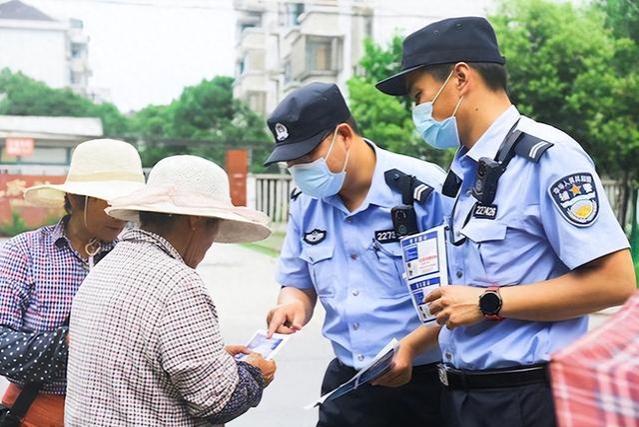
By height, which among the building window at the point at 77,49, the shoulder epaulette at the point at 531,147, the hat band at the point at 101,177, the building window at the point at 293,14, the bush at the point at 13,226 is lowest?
the bush at the point at 13,226

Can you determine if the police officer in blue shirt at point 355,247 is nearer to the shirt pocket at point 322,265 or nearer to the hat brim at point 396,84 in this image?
the shirt pocket at point 322,265

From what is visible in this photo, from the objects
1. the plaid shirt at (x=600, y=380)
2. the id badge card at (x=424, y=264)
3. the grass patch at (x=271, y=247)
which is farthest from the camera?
the grass patch at (x=271, y=247)

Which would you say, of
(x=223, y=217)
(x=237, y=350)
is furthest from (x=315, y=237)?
(x=223, y=217)

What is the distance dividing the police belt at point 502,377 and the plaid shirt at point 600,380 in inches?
33.3

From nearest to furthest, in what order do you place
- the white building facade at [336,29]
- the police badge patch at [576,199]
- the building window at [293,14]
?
the police badge patch at [576,199] < the white building facade at [336,29] < the building window at [293,14]

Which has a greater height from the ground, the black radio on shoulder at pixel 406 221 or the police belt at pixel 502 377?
the black radio on shoulder at pixel 406 221

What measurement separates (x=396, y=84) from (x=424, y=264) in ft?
1.60

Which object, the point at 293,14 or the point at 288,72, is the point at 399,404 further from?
the point at 293,14

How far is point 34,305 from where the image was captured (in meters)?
2.17

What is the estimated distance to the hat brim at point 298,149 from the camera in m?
2.35

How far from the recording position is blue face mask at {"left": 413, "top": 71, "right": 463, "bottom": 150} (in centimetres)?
202

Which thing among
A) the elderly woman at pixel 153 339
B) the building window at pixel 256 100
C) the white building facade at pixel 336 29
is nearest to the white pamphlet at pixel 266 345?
the elderly woman at pixel 153 339

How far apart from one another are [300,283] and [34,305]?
80cm

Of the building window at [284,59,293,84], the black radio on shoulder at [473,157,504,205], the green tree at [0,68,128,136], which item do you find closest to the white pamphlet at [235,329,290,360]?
the black radio on shoulder at [473,157,504,205]
